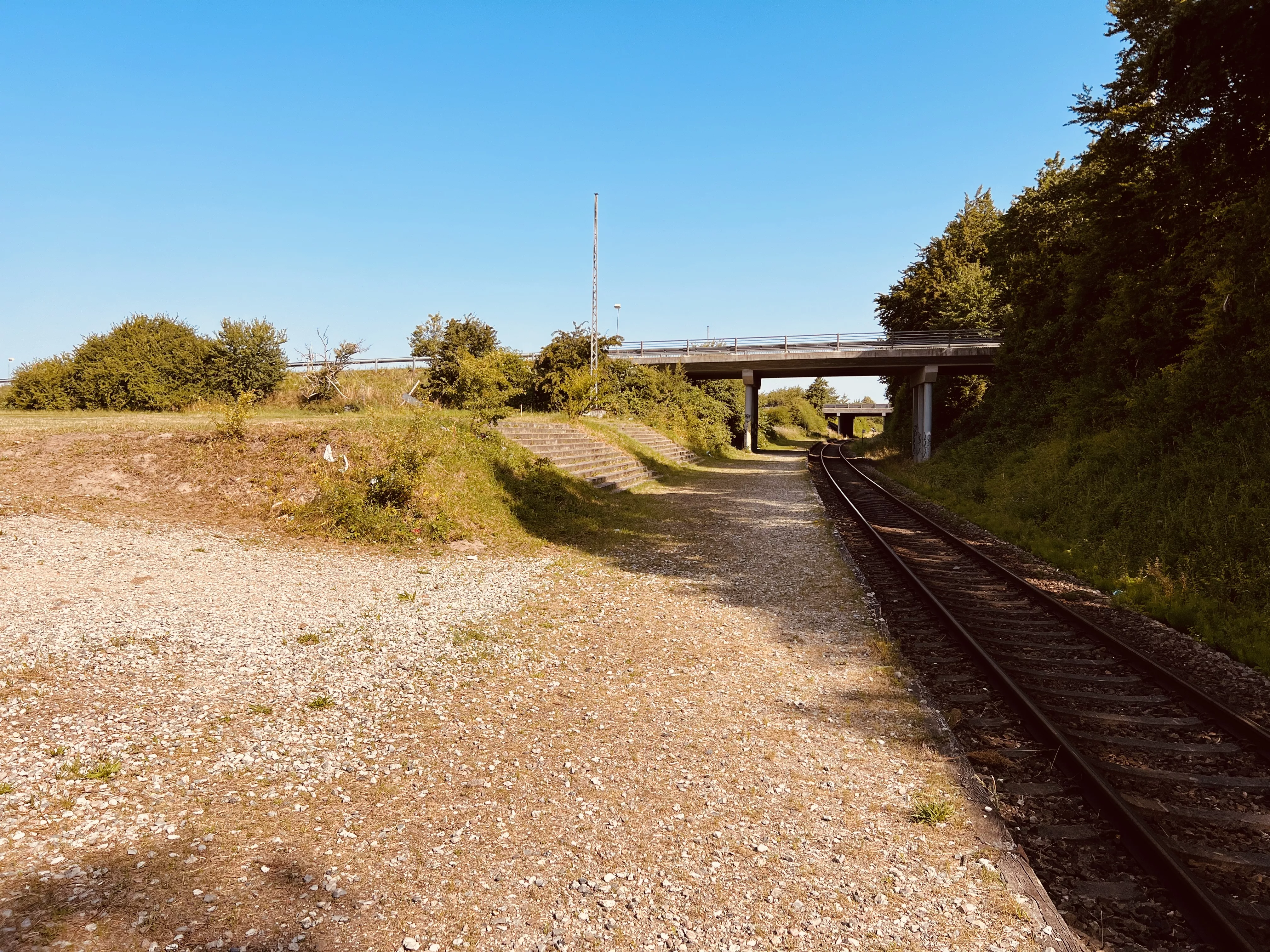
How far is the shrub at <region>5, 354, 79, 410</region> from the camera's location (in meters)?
20.9

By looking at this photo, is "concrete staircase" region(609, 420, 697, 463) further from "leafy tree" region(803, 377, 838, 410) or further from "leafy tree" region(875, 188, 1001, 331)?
"leafy tree" region(803, 377, 838, 410)

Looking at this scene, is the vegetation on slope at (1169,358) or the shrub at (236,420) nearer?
the vegetation on slope at (1169,358)

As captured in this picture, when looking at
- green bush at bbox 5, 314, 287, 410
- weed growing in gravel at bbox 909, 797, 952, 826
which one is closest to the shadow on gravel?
weed growing in gravel at bbox 909, 797, 952, 826

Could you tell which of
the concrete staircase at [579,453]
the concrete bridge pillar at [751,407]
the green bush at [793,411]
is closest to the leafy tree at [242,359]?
the concrete staircase at [579,453]

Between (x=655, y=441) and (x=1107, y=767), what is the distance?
25.1 m

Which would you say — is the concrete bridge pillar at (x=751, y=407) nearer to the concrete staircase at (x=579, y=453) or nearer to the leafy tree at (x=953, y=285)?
the leafy tree at (x=953, y=285)

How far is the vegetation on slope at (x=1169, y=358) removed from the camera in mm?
8766

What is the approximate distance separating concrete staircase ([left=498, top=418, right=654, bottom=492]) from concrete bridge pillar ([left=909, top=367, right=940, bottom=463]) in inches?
750

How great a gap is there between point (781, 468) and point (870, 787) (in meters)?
26.8

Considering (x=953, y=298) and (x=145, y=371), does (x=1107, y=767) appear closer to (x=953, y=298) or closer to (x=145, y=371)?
(x=145, y=371)

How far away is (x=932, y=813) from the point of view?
3.71 metres

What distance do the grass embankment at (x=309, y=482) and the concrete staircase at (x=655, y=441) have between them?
43.1 ft

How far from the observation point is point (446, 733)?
15.3 feet

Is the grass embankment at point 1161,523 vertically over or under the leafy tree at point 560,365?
under
